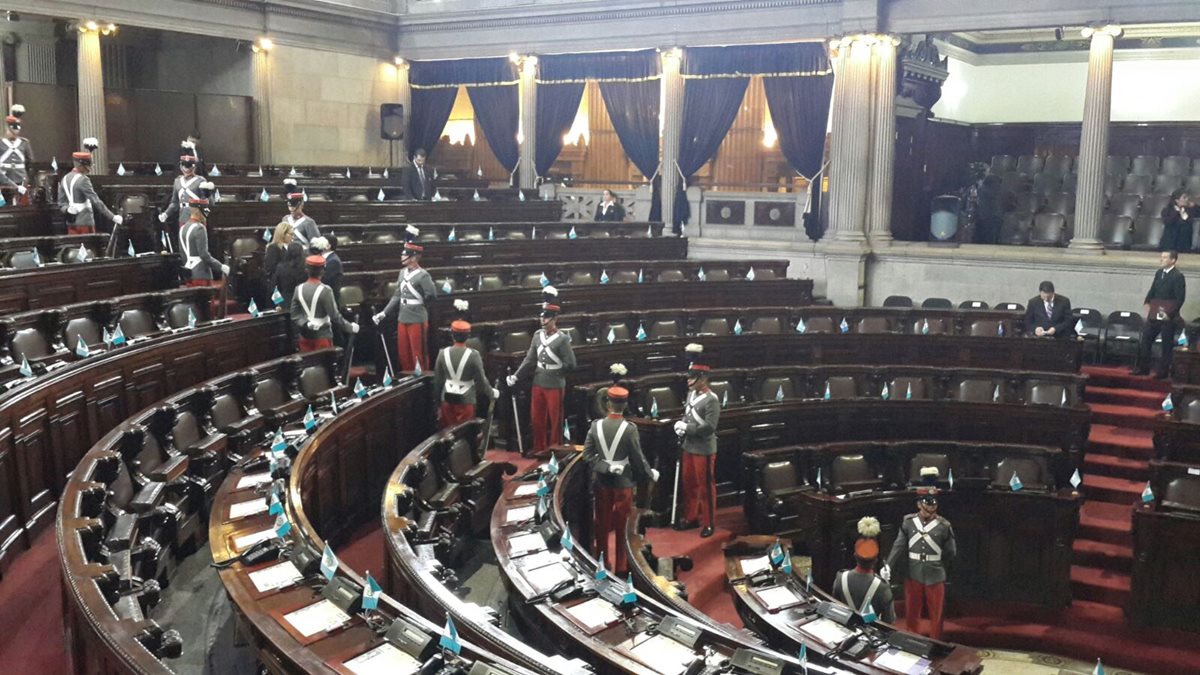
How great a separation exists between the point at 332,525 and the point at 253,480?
1.27 metres

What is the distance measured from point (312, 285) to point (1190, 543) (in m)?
7.36

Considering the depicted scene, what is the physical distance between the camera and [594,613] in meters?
5.02

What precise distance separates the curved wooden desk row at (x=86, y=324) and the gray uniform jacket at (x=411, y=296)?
1611 mm

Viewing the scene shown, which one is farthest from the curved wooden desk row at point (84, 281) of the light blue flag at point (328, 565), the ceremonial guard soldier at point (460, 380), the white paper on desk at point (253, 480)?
the light blue flag at point (328, 565)

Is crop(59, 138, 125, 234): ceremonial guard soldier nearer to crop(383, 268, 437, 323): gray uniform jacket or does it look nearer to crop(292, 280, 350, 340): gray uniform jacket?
crop(292, 280, 350, 340): gray uniform jacket

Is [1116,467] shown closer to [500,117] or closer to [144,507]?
[144,507]

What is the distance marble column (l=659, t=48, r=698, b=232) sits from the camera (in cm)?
1669

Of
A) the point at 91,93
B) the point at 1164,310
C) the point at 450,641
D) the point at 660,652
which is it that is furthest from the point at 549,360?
the point at 91,93

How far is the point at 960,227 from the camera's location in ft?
50.2

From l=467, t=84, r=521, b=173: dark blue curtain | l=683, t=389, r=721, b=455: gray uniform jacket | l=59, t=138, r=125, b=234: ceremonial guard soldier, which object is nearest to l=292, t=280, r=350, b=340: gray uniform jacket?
l=59, t=138, r=125, b=234: ceremonial guard soldier

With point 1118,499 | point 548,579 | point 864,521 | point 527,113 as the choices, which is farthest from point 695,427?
point 527,113

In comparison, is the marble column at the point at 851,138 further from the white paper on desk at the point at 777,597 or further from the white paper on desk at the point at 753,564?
the white paper on desk at the point at 777,597

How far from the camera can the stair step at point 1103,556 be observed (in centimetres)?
944

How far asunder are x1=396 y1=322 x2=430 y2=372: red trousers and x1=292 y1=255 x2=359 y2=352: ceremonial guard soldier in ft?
2.67
